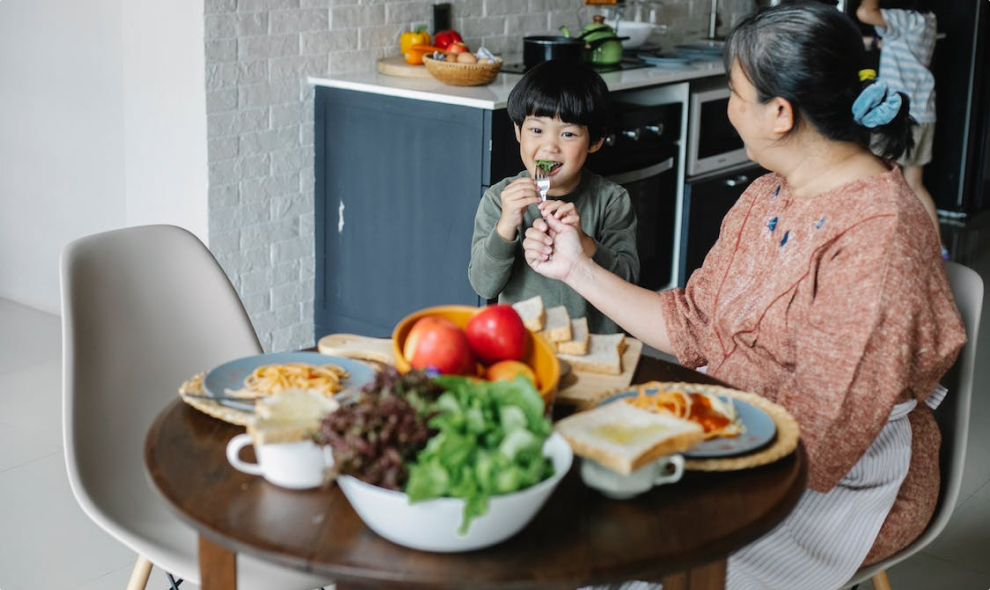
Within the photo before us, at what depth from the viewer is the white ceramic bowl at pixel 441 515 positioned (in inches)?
44.2

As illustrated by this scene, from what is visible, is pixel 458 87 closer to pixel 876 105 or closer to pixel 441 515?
pixel 876 105

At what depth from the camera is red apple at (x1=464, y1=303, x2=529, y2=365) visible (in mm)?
1448

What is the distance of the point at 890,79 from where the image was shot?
18.2 feet

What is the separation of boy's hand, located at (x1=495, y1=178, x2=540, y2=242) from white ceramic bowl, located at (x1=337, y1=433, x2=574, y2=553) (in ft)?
3.64

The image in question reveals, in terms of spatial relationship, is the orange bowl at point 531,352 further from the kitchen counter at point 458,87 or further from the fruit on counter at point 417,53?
the fruit on counter at point 417,53

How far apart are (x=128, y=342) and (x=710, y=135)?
2782 millimetres

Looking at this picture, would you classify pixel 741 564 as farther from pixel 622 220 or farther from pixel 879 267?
pixel 622 220

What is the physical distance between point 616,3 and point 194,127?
2018 millimetres

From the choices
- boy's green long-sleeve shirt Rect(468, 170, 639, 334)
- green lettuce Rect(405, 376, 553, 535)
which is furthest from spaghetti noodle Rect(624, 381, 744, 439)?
boy's green long-sleeve shirt Rect(468, 170, 639, 334)

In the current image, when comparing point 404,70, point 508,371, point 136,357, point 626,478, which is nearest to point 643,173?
point 404,70

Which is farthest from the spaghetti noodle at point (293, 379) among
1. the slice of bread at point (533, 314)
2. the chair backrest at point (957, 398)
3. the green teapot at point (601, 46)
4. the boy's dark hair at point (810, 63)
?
the green teapot at point (601, 46)

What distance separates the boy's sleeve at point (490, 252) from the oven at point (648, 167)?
4.31 feet

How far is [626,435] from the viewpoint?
1314 millimetres

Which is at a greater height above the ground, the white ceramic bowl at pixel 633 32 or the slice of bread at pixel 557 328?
the white ceramic bowl at pixel 633 32
